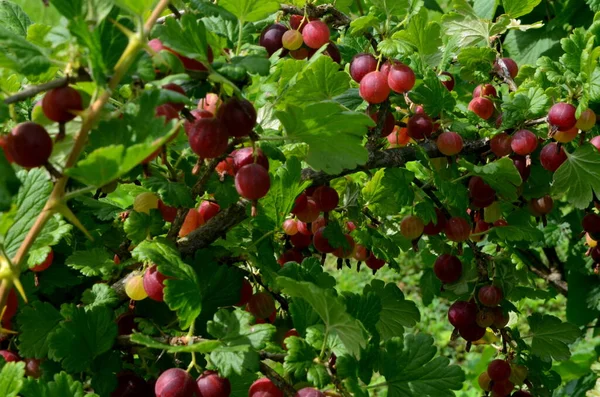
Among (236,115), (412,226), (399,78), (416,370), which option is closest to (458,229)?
(412,226)

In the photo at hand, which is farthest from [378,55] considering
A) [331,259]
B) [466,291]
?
[331,259]

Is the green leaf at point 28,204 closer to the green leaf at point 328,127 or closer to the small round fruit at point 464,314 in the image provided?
the green leaf at point 328,127

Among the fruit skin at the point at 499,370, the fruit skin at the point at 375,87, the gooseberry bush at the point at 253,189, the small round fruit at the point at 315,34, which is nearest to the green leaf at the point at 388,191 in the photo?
the gooseberry bush at the point at 253,189

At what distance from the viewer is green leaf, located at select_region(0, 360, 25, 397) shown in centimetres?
74

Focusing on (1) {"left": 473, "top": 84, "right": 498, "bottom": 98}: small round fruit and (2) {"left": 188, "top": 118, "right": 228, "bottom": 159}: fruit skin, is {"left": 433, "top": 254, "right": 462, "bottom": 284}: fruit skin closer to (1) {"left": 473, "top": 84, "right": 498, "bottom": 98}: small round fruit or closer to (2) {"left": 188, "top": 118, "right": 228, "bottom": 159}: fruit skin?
(1) {"left": 473, "top": 84, "right": 498, "bottom": 98}: small round fruit

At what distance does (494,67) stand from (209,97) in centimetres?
70

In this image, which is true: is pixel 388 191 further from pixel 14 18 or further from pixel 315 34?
pixel 14 18

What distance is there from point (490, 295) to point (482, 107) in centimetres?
33

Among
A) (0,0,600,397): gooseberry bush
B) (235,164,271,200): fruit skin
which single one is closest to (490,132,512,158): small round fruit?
(0,0,600,397): gooseberry bush

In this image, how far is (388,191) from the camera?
125cm

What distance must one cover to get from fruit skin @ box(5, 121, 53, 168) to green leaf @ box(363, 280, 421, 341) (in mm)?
656

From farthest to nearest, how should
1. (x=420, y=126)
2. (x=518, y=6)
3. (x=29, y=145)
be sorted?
1. (x=518, y=6)
2. (x=420, y=126)
3. (x=29, y=145)

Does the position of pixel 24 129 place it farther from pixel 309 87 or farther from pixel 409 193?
pixel 409 193

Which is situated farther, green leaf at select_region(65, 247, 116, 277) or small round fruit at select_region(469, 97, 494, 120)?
small round fruit at select_region(469, 97, 494, 120)
